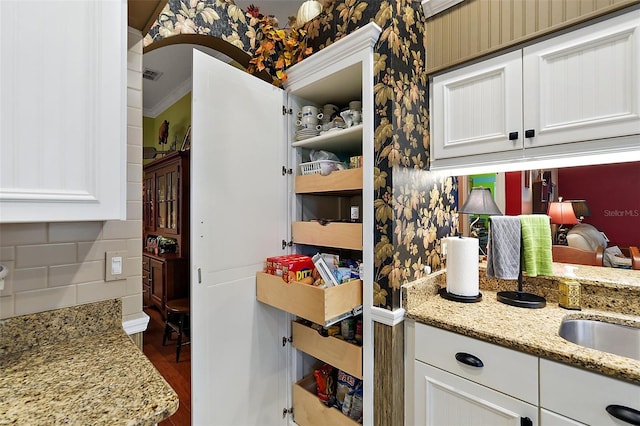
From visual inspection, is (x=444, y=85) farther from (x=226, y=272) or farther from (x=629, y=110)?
(x=226, y=272)

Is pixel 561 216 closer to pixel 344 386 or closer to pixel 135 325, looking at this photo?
pixel 344 386

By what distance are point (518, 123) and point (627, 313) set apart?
0.94 meters

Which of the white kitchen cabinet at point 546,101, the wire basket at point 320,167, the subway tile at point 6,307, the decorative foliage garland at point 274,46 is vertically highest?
the decorative foliage garland at point 274,46

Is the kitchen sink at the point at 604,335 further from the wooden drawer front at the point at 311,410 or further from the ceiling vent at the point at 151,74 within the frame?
the ceiling vent at the point at 151,74

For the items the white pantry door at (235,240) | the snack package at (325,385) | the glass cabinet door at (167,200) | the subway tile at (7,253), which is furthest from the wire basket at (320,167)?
the glass cabinet door at (167,200)

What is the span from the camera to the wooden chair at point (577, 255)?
5.21 ft

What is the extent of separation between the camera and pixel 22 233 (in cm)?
105

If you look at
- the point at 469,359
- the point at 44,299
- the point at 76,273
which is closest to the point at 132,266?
the point at 76,273

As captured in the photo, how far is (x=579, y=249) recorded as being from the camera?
1642 mm

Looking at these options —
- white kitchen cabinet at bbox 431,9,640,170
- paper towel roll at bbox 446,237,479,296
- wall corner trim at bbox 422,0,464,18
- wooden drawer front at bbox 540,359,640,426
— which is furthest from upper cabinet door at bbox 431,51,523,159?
wooden drawer front at bbox 540,359,640,426

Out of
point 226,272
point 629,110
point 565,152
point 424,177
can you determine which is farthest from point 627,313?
point 226,272

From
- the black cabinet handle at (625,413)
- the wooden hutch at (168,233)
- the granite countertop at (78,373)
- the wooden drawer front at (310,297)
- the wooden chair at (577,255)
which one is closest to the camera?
the granite countertop at (78,373)

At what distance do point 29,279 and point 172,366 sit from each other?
2.02 meters

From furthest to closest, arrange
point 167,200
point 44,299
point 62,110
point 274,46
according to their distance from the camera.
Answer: point 167,200 < point 274,46 < point 44,299 < point 62,110
